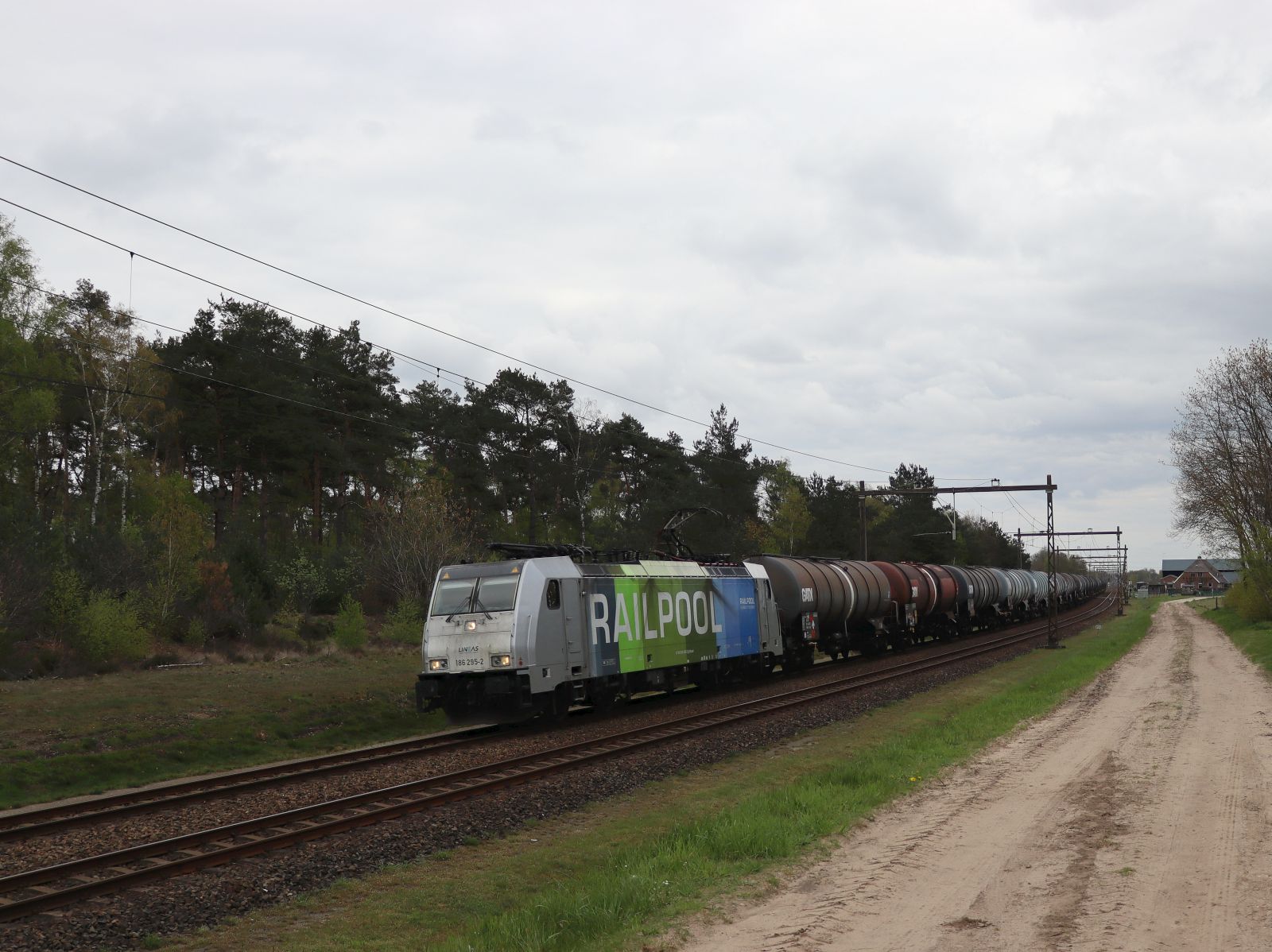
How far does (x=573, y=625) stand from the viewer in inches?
775

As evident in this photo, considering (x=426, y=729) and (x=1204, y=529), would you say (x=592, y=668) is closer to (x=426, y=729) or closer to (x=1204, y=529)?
(x=426, y=729)

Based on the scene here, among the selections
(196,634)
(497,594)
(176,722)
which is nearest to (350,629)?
(196,634)

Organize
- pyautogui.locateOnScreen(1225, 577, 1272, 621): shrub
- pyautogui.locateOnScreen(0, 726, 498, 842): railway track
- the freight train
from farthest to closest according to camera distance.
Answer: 1. pyautogui.locateOnScreen(1225, 577, 1272, 621): shrub
2. the freight train
3. pyautogui.locateOnScreen(0, 726, 498, 842): railway track

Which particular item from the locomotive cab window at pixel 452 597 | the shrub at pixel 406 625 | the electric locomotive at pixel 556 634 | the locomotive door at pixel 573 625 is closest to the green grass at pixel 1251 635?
the electric locomotive at pixel 556 634

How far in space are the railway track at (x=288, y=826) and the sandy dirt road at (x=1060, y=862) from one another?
5.26 meters

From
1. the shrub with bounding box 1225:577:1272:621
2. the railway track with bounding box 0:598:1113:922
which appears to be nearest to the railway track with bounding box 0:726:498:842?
the railway track with bounding box 0:598:1113:922

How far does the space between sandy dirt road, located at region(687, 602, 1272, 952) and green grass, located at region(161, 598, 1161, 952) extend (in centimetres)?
49

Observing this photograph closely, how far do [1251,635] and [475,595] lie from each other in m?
38.6

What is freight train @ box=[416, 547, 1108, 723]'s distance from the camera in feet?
60.6

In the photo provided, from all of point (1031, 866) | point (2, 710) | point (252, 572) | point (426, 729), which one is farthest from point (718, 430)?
point (1031, 866)

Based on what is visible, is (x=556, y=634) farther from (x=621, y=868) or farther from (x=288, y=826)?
(x=621, y=868)

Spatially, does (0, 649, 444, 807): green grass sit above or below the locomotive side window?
below

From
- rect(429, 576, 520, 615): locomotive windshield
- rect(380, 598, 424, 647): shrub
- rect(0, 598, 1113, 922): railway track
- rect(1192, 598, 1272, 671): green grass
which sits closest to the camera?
rect(0, 598, 1113, 922): railway track

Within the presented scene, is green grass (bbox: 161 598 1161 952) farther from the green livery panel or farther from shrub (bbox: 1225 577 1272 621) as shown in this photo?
shrub (bbox: 1225 577 1272 621)
